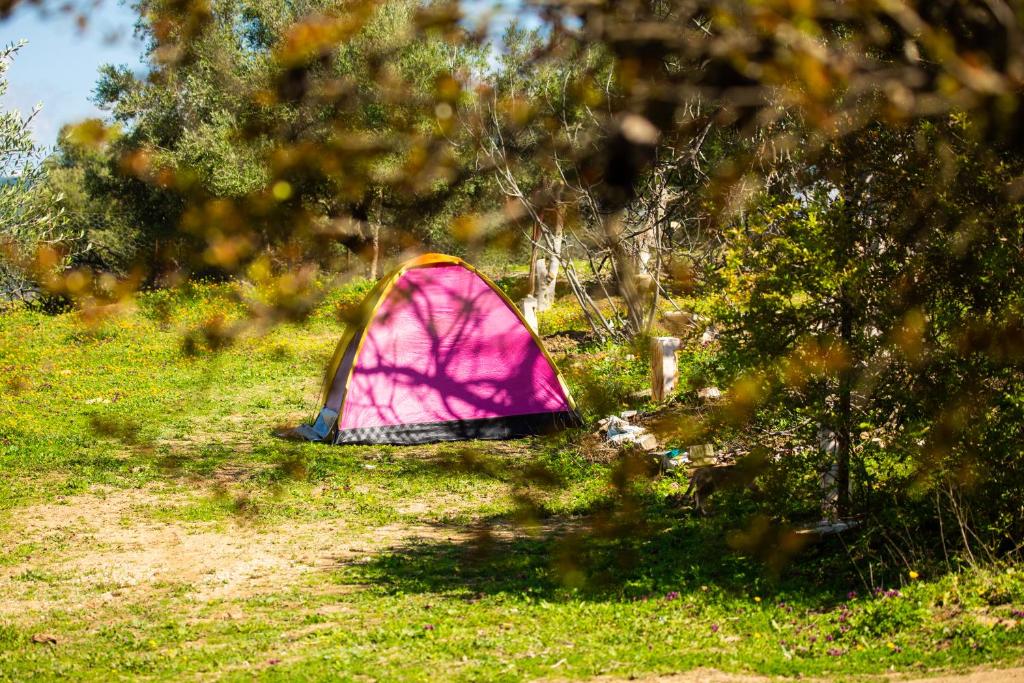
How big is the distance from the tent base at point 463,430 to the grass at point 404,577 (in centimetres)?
32

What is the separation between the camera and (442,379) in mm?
11742

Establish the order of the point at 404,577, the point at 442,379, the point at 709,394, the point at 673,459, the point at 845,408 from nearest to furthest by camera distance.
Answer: the point at 845,408, the point at 404,577, the point at 673,459, the point at 709,394, the point at 442,379

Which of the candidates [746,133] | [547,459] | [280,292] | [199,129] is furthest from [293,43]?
[199,129]

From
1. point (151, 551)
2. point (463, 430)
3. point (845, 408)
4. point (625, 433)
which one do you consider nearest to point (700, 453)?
point (625, 433)

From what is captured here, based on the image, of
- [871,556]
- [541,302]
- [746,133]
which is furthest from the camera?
[541,302]

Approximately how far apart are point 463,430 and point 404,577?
4667 mm

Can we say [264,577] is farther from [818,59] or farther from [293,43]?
[818,59]

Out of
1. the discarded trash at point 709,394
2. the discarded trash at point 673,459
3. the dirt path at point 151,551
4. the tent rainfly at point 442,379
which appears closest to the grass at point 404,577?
the dirt path at point 151,551

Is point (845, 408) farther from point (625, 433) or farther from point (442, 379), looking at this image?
point (442, 379)

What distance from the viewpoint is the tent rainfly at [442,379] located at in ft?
37.6

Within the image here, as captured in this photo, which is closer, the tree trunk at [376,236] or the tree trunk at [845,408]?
the tree trunk at [376,236]

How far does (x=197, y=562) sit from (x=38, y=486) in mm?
3001

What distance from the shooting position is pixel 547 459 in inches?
408

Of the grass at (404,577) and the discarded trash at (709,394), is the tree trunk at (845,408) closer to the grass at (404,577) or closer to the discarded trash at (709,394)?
the grass at (404,577)
